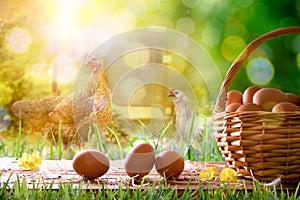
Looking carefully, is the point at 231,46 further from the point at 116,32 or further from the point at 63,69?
the point at 63,69

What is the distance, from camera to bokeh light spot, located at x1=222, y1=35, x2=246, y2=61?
2.33 meters

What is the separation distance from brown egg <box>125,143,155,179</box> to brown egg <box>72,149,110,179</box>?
63mm

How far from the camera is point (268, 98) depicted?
1.35m

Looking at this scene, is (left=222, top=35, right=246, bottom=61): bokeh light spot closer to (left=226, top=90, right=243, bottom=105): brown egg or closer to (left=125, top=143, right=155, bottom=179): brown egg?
(left=226, top=90, right=243, bottom=105): brown egg

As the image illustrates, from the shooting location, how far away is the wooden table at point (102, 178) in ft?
3.92

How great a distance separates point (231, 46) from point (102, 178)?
1.25 m

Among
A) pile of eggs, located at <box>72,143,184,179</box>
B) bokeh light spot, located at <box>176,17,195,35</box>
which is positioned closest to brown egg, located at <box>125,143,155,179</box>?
pile of eggs, located at <box>72,143,184,179</box>

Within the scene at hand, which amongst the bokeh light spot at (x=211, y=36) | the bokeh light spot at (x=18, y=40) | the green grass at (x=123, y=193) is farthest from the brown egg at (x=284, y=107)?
the bokeh light spot at (x=18, y=40)

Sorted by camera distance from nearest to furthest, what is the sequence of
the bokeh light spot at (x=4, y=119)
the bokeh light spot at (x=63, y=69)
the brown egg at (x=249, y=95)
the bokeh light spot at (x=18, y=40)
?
the brown egg at (x=249, y=95) → the bokeh light spot at (x=4, y=119) → the bokeh light spot at (x=63, y=69) → the bokeh light spot at (x=18, y=40)

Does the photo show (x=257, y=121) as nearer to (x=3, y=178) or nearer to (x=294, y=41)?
(x=3, y=178)

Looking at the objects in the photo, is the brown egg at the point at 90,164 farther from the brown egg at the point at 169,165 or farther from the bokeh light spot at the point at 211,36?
the bokeh light spot at the point at 211,36

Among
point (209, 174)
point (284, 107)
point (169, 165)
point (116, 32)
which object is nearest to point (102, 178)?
point (169, 165)

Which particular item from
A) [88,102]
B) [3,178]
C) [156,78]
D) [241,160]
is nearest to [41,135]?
[88,102]

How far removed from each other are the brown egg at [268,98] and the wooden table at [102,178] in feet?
0.70
